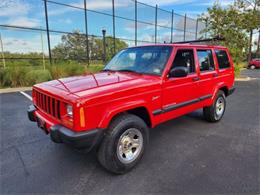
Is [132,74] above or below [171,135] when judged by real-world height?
above

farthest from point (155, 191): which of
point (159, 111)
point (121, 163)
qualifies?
point (159, 111)

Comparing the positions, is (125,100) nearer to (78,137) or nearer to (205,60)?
(78,137)

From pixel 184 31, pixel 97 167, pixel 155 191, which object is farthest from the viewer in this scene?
pixel 184 31

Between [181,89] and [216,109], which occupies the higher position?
[181,89]

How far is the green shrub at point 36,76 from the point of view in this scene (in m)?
10.2

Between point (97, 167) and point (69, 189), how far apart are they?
1.85 feet

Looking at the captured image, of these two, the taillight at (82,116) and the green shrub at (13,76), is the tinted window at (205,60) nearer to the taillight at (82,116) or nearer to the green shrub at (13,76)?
the taillight at (82,116)

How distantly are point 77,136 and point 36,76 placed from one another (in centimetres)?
931

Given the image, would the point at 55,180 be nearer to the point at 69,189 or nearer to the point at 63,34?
the point at 69,189

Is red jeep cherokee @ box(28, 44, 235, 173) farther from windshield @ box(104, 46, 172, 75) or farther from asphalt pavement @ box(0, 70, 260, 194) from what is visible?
asphalt pavement @ box(0, 70, 260, 194)

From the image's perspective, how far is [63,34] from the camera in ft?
47.0

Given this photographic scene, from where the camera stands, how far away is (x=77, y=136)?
2.24m

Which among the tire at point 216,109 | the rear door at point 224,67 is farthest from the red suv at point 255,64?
the tire at point 216,109

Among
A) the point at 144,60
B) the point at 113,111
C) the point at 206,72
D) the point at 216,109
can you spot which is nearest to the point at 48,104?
the point at 113,111
